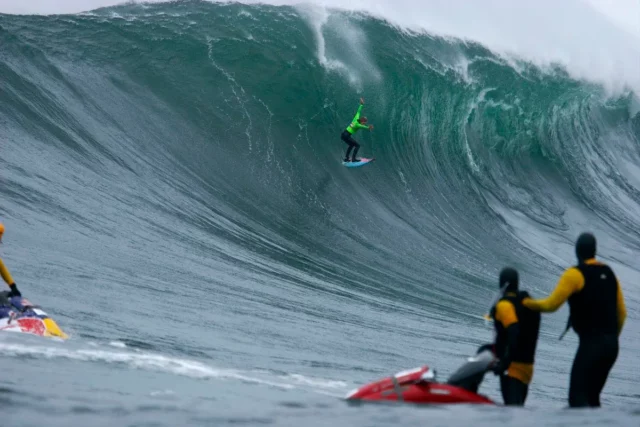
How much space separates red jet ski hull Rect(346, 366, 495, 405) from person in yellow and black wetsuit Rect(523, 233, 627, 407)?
0.58 meters

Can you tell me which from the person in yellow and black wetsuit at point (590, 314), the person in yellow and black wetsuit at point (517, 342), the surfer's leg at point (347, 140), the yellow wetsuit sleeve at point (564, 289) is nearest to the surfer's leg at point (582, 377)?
the person in yellow and black wetsuit at point (590, 314)

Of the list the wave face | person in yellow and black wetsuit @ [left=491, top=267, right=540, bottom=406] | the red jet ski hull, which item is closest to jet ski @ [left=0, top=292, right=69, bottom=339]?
the wave face

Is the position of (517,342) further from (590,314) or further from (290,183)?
(290,183)

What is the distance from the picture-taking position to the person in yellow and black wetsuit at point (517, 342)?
5.36 metres

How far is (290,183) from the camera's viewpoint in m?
17.4

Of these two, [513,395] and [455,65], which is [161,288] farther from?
[455,65]

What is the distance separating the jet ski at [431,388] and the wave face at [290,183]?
2.03 meters

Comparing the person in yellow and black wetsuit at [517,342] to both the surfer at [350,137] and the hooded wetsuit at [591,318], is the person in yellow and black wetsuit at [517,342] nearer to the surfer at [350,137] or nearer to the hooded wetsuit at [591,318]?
the hooded wetsuit at [591,318]

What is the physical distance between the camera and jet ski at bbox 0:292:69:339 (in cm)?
702

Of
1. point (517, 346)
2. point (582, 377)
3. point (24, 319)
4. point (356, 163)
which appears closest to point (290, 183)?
point (356, 163)

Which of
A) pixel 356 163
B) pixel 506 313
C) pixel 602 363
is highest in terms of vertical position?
pixel 356 163

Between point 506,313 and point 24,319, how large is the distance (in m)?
3.97

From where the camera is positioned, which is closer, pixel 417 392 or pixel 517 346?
pixel 417 392

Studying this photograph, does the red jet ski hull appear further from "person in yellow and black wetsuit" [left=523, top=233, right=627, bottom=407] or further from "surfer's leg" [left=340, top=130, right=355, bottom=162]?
"surfer's leg" [left=340, top=130, right=355, bottom=162]
